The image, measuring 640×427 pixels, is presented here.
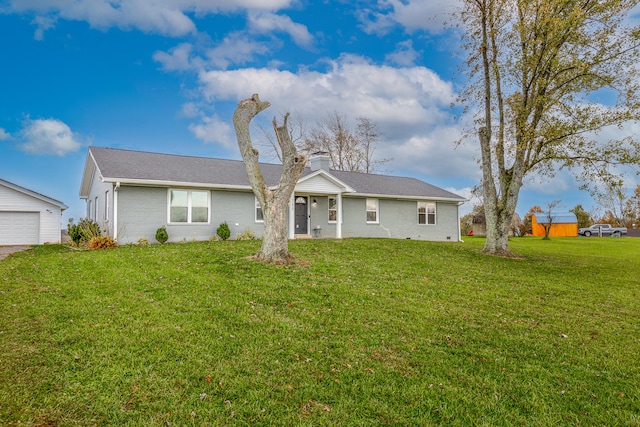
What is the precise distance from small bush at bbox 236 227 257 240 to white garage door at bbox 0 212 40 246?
1161cm

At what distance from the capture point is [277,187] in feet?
35.2

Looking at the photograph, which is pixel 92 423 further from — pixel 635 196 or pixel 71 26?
pixel 635 196

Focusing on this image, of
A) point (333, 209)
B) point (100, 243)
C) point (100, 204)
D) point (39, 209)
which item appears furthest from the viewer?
point (333, 209)

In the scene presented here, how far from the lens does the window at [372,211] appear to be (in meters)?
21.8

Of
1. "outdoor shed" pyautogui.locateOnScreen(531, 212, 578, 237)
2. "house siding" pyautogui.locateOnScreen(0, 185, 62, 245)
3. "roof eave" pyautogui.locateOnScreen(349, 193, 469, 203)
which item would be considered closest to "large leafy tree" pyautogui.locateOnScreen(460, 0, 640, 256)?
"roof eave" pyautogui.locateOnScreen(349, 193, 469, 203)

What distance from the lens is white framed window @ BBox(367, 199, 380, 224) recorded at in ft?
71.6

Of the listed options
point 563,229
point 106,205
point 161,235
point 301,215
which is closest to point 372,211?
point 301,215

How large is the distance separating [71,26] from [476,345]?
58.5 feet

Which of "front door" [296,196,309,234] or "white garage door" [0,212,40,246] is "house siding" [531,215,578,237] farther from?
"white garage door" [0,212,40,246]

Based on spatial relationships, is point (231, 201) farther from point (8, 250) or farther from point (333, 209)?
point (8, 250)

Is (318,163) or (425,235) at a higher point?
(318,163)

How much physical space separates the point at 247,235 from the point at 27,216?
12451 millimetres

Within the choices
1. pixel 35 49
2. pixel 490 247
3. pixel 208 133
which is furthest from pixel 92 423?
pixel 208 133

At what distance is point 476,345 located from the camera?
5.44 metres
